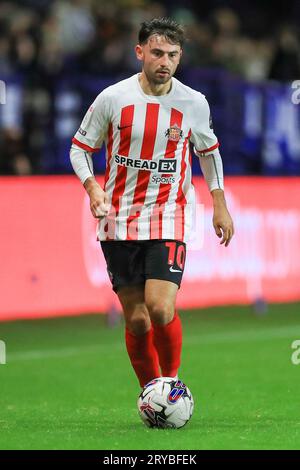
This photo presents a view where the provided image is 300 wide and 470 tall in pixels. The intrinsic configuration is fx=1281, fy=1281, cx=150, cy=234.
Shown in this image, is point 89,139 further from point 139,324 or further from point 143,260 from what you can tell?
point 139,324

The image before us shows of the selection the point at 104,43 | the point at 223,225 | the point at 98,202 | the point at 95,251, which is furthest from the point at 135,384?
the point at 104,43

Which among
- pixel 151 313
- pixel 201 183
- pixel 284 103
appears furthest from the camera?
pixel 284 103

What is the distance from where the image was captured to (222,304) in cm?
1439

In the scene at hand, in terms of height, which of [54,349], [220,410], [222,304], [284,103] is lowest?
[220,410]

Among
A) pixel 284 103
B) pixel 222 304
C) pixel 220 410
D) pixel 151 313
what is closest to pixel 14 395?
pixel 220 410

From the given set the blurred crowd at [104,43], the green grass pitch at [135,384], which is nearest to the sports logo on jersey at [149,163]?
the green grass pitch at [135,384]

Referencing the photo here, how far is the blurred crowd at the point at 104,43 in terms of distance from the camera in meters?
14.6

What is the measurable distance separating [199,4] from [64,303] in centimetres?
838

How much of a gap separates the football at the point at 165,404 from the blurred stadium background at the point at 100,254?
0.37 ft

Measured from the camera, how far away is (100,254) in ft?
42.6

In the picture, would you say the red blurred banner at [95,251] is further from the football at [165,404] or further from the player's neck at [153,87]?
the football at [165,404]

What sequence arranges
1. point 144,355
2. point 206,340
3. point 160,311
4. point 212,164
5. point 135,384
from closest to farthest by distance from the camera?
point 160,311 < point 144,355 < point 212,164 < point 135,384 < point 206,340

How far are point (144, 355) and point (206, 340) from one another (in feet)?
16.3
